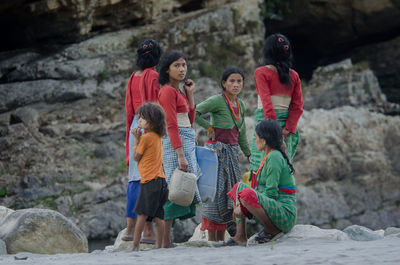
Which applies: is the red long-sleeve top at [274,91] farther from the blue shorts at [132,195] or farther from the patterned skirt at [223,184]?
the blue shorts at [132,195]

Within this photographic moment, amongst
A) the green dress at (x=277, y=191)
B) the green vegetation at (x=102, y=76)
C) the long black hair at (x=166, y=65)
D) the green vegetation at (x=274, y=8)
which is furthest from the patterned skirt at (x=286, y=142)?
the green vegetation at (x=274, y=8)

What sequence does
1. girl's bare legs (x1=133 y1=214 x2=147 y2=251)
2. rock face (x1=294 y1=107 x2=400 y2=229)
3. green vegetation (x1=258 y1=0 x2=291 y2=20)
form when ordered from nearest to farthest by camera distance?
girl's bare legs (x1=133 y1=214 x2=147 y2=251) < rock face (x1=294 y1=107 x2=400 y2=229) < green vegetation (x1=258 y1=0 x2=291 y2=20)

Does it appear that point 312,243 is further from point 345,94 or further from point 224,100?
point 345,94

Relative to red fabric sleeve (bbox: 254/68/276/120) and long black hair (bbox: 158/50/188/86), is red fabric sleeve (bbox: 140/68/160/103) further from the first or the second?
red fabric sleeve (bbox: 254/68/276/120)

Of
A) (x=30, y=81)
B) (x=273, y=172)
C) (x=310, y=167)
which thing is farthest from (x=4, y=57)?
(x=273, y=172)

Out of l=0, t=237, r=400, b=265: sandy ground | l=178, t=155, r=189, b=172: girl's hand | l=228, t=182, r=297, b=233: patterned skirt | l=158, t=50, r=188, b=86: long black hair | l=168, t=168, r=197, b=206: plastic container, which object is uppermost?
l=158, t=50, r=188, b=86: long black hair

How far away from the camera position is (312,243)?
415cm

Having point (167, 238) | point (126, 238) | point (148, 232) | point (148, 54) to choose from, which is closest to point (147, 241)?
point (148, 232)

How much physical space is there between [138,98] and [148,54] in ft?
1.23

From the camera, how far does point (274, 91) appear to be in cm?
498

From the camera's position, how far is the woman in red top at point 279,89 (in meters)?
4.93

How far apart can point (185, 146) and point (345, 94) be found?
8.02 meters

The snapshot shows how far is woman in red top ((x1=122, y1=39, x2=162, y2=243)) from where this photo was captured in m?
4.74

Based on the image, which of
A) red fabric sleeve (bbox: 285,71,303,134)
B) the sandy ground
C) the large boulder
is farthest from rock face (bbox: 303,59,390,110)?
the sandy ground
